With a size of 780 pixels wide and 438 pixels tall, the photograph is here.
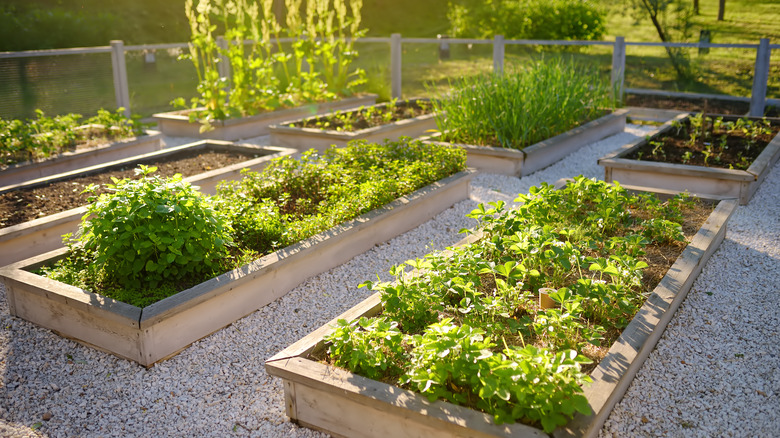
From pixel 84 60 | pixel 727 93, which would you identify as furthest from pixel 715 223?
pixel 84 60

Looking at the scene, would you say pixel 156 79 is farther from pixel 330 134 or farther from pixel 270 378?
pixel 270 378

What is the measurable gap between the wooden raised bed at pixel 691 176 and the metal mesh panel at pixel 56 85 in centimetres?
652

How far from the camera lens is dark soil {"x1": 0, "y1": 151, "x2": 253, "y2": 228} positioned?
5004 mm

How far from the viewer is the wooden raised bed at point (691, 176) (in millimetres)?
5730

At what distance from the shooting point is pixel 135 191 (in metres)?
3.52

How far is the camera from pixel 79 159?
22.3 feet

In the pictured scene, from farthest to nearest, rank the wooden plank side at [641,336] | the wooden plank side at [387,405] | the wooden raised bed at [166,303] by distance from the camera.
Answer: the wooden raised bed at [166,303] < the wooden plank side at [641,336] < the wooden plank side at [387,405]

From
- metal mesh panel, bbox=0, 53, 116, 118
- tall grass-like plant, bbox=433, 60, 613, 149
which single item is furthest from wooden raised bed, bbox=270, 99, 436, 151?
metal mesh panel, bbox=0, 53, 116, 118

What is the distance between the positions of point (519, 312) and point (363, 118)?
561cm

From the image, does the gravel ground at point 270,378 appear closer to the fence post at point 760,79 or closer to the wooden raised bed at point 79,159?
the wooden raised bed at point 79,159

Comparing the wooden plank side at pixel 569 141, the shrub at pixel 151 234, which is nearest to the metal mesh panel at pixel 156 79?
the wooden plank side at pixel 569 141

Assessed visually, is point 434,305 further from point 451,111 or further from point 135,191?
point 451,111

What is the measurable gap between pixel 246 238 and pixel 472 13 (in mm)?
18207

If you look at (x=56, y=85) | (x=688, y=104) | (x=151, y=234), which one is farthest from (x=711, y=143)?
(x=56, y=85)
